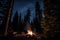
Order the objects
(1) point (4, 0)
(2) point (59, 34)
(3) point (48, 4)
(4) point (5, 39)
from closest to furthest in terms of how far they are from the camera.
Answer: (4) point (5, 39), (2) point (59, 34), (1) point (4, 0), (3) point (48, 4)

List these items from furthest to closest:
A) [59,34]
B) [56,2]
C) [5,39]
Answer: [56,2]
[59,34]
[5,39]

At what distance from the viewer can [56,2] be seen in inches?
675

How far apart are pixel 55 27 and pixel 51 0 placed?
13.2ft

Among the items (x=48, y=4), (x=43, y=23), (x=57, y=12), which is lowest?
(x=43, y=23)

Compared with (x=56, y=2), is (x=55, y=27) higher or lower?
lower

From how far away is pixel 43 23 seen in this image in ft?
61.3

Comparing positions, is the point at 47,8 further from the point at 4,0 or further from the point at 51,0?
the point at 4,0

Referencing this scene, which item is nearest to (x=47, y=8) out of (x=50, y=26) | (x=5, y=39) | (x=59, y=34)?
(x=50, y=26)

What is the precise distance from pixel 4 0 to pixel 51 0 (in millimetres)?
6151

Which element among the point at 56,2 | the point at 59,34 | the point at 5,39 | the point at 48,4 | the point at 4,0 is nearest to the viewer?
the point at 5,39

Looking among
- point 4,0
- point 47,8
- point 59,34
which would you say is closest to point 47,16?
point 47,8

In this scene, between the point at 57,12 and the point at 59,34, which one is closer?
the point at 59,34

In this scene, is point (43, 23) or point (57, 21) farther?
point (43, 23)

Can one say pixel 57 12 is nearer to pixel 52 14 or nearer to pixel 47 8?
pixel 52 14
